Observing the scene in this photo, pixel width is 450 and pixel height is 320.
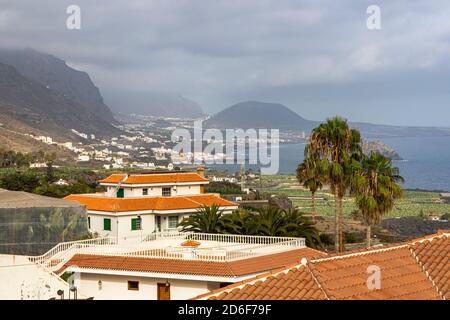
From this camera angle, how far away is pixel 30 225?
99.1ft

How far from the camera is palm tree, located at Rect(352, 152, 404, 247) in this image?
1345 inches

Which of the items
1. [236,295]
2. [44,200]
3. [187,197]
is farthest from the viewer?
[187,197]

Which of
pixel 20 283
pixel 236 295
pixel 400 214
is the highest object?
pixel 236 295

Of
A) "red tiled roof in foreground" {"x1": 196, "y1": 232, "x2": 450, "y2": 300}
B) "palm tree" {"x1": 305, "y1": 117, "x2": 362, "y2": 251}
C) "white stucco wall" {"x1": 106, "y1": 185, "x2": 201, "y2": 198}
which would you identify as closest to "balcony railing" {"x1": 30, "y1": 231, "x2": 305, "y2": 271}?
"red tiled roof in foreground" {"x1": 196, "y1": 232, "x2": 450, "y2": 300}

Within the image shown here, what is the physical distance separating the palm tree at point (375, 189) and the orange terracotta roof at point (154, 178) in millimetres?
18102

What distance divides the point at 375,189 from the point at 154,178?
1962 cm

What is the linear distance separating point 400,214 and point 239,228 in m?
96.4

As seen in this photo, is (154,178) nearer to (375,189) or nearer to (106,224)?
(106,224)

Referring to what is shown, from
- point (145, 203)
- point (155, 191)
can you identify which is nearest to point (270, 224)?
point (145, 203)

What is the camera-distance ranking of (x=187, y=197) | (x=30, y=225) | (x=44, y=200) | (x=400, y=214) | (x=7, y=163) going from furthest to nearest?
(x=7, y=163), (x=400, y=214), (x=187, y=197), (x=44, y=200), (x=30, y=225)

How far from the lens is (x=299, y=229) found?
35156 mm

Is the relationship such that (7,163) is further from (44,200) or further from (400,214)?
(44,200)
